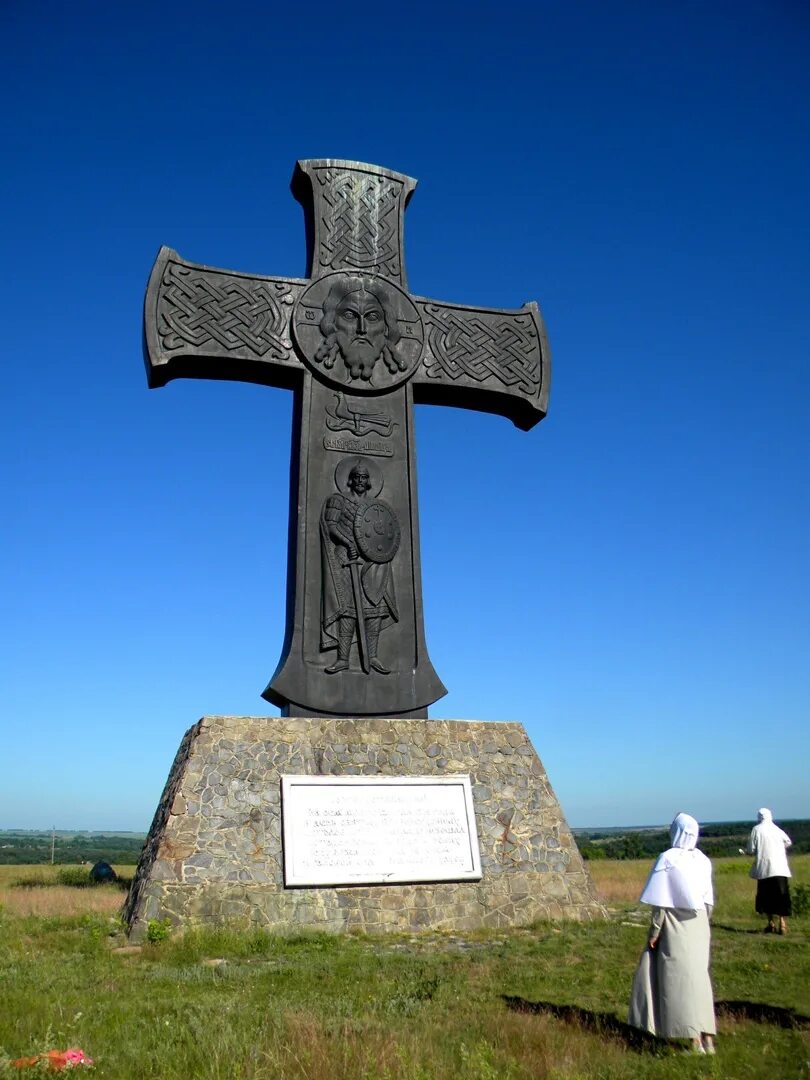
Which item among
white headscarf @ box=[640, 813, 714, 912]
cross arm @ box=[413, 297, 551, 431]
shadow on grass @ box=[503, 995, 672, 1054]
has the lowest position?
shadow on grass @ box=[503, 995, 672, 1054]

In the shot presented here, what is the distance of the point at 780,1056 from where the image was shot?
461 cm

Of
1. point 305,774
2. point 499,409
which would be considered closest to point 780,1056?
point 305,774

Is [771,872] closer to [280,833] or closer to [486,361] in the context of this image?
[280,833]

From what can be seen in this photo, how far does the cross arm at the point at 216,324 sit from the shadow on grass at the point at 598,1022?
761cm

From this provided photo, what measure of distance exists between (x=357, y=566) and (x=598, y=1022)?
6206 mm

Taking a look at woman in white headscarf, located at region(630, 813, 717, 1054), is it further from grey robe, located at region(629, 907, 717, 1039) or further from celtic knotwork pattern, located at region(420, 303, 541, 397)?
celtic knotwork pattern, located at region(420, 303, 541, 397)

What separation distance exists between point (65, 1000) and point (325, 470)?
21.4 ft

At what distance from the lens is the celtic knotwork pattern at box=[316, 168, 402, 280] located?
12008 millimetres

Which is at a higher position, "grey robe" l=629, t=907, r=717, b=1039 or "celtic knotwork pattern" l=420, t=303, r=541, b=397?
"celtic knotwork pattern" l=420, t=303, r=541, b=397

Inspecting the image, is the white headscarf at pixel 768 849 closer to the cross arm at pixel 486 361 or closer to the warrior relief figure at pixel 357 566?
the warrior relief figure at pixel 357 566

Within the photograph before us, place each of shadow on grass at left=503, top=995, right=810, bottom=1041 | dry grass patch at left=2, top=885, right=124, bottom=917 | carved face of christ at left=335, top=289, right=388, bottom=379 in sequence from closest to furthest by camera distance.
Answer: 1. shadow on grass at left=503, top=995, right=810, bottom=1041
2. dry grass patch at left=2, top=885, right=124, bottom=917
3. carved face of christ at left=335, top=289, right=388, bottom=379

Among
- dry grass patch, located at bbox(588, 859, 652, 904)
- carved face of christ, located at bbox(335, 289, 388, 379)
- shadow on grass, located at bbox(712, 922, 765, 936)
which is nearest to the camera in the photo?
shadow on grass, located at bbox(712, 922, 765, 936)

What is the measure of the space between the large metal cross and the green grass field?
2.92 m

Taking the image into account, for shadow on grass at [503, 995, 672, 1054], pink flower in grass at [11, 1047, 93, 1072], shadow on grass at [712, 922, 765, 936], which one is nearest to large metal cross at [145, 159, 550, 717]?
shadow on grass at [712, 922, 765, 936]
